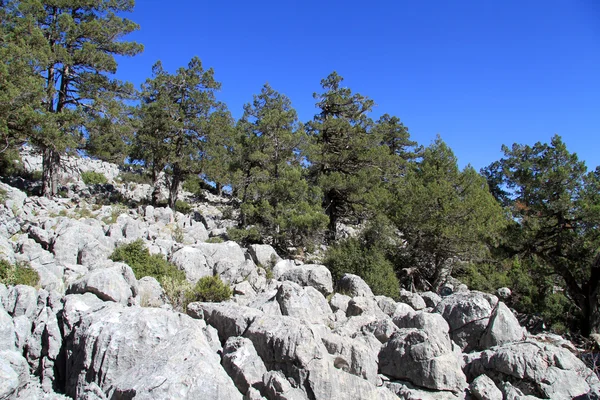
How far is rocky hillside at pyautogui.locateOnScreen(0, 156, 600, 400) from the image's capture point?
7184 mm

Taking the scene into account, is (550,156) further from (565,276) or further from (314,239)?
(314,239)

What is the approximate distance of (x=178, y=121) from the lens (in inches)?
948

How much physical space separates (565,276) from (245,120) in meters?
22.4

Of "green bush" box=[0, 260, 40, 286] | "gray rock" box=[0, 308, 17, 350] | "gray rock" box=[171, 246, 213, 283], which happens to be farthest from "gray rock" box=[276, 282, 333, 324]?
"green bush" box=[0, 260, 40, 286]

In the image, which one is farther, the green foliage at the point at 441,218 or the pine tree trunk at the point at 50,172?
the pine tree trunk at the point at 50,172

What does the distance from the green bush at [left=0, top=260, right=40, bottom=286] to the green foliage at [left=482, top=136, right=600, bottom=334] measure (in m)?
18.7

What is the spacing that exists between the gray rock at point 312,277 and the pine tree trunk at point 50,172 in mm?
14829

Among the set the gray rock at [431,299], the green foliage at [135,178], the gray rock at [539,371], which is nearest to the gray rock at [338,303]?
the gray rock at [431,299]

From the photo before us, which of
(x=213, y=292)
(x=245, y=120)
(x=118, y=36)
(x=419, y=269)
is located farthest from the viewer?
(x=245, y=120)

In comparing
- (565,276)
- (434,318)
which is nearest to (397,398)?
(434,318)

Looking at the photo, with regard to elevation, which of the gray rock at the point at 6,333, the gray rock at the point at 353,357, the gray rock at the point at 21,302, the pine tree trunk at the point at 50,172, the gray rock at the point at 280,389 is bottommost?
the gray rock at the point at 280,389

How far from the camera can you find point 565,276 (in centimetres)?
1741

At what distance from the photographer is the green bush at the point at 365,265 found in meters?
17.2

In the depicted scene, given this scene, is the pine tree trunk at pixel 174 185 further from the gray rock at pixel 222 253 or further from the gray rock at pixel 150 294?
the gray rock at pixel 150 294
